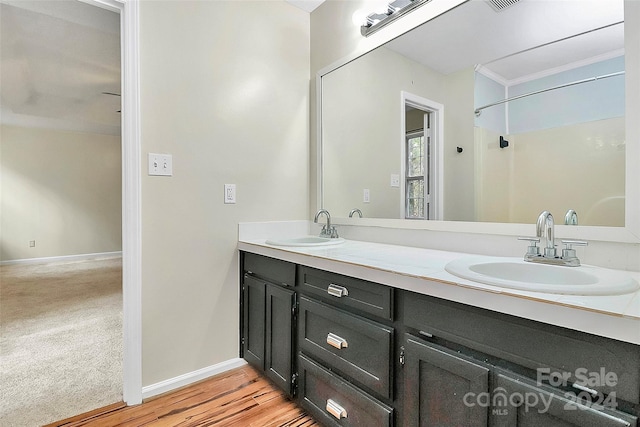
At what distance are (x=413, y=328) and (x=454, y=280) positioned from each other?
0.23m

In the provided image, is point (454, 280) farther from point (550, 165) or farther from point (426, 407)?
point (550, 165)

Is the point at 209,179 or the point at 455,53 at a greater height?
the point at 455,53

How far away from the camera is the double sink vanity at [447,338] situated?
685 millimetres

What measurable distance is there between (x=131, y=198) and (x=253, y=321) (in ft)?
3.14

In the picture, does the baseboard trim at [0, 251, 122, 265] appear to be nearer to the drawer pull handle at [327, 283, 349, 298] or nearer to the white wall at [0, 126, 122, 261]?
the white wall at [0, 126, 122, 261]

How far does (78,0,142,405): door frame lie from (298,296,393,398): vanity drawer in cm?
87

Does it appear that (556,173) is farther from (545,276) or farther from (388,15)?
(388,15)

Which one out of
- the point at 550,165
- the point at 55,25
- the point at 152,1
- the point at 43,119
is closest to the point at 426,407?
the point at 550,165

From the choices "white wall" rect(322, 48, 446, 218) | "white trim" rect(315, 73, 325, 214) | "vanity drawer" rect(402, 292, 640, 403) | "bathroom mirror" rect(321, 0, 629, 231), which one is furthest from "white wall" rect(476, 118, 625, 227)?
"white trim" rect(315, 73, 325, 214)

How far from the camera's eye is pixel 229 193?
1978 mm

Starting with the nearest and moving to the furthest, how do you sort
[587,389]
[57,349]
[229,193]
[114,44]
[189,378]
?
[587,389] < [189,378] < [229,193] < [57,349] < [114,44]

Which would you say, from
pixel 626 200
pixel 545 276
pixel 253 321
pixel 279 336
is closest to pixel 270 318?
pixel 279 336

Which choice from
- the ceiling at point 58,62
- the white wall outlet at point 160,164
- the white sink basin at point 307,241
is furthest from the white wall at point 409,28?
the ceiling at point 58,62

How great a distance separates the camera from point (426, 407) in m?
0.99
